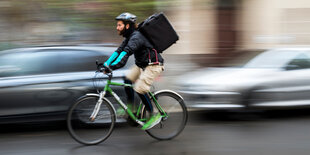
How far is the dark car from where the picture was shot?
5.83m

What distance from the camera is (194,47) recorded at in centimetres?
1227

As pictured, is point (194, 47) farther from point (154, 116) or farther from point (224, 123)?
point (154, 116)

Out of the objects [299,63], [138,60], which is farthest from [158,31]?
[299,63]

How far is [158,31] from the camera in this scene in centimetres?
503

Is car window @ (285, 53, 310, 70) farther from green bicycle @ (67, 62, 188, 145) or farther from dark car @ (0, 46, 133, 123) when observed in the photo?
dark car @ (0, 46, 133, 123)

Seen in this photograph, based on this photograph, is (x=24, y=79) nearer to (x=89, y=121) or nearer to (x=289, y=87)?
(x=89, y=121)

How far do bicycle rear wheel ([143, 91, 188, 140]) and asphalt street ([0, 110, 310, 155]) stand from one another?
117 mm

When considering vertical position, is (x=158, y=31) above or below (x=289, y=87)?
above

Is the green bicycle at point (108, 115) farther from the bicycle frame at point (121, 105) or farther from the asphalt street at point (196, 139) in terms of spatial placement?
the asphalt street at point (196, 139)

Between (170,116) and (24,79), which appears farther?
(24,79)

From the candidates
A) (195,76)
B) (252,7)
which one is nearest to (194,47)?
(252,7)

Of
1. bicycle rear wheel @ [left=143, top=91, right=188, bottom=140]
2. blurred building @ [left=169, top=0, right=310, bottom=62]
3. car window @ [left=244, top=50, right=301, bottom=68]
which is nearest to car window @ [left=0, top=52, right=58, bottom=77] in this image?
bicycle rear wheel @ [left=143, top=91, right=188, bottom=140]

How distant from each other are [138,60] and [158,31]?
471mm

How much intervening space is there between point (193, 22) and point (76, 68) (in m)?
6.80
